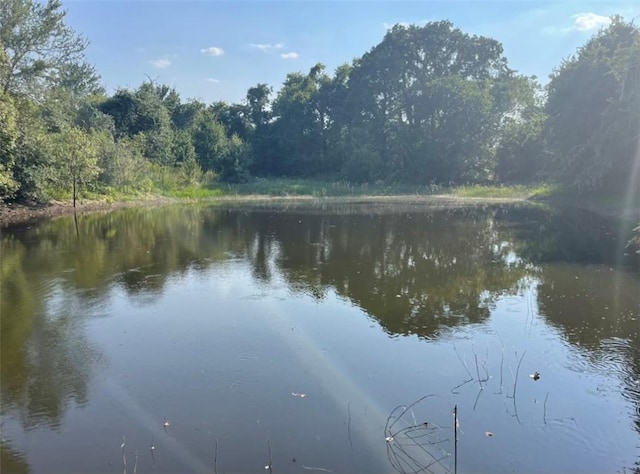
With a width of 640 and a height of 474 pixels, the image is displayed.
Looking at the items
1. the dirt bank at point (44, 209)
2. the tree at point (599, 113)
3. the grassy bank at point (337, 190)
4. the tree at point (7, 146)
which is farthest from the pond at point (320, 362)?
the grassy bank at point (337, 190)

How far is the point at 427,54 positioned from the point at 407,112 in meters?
6.16

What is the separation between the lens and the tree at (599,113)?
25.0 meters

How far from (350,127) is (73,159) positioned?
113ft

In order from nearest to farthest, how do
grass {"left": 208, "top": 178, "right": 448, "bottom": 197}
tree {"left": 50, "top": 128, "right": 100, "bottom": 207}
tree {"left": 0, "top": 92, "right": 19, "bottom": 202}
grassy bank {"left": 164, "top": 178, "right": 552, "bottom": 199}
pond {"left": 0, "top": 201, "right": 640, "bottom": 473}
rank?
pond {"left": 0, "top": 201, "right": 640, "bottom": 473}, tree {"left": 0, "top": 92, "right": 19, "bottom": 202}, tree {"left": 50, "top": 128, "right": 100, "bottom": 207}, grassy bank {"left": 164, "top": 178, "right": 552, "bottom": 199}, grass {"left": 208, "top": 178, "right": 448, "bottom": 197}

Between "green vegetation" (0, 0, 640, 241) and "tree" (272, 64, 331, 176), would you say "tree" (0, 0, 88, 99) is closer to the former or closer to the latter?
"green vegetation" (0, 0, 640, 241)

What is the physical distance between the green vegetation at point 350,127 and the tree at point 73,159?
0.08 m

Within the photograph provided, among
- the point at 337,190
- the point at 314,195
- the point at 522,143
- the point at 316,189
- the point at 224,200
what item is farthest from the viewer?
the point at 522,143

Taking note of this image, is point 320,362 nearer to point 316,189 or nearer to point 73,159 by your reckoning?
point 73,159

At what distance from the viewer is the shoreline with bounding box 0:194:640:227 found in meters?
25.5

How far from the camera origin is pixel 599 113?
1114 inches

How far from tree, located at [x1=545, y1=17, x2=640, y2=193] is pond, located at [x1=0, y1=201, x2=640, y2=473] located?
12512 mm

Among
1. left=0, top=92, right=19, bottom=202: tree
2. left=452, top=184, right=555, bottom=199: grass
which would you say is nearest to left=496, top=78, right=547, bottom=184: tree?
left=452, top=184, right=555, bottom=199: grass

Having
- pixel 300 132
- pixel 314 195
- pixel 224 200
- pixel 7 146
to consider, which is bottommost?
pixel 224 200

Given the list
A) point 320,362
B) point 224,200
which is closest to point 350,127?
point 224,200
